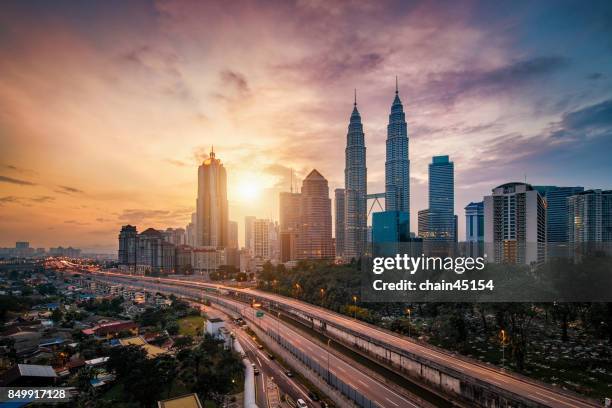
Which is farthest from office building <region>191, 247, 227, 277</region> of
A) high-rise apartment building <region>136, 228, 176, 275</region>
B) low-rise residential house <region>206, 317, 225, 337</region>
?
low-rise residential house <region>206, 317, 225, 337</region>

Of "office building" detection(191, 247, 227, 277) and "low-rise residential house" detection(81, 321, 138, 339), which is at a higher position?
"low-rise residential house" detection(81, 321, 138, 339)

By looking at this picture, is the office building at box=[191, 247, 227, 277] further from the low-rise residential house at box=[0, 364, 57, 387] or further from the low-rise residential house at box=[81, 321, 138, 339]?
the low-rise residential house at box=[0, 364, 57, 387]

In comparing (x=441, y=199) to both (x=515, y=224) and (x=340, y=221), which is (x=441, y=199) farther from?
(x=515, y=224)

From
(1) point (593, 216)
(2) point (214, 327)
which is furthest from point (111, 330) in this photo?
(1) point (593, 216)

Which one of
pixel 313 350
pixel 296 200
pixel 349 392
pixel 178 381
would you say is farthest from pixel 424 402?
pixel 296 200

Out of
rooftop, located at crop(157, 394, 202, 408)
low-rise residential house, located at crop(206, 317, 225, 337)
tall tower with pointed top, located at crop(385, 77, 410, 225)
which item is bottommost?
low-rise residential house, located at crop(206, 317, 225, 337)

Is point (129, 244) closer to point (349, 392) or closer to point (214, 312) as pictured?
point (214, 312)
